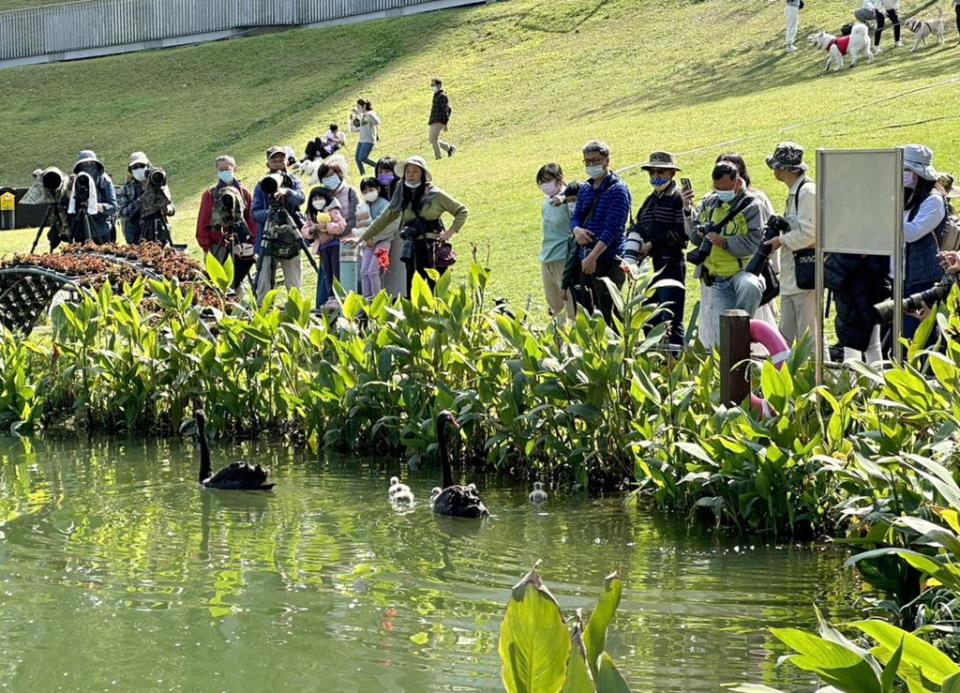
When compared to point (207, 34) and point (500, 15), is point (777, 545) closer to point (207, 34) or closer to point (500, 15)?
point (500, 15)

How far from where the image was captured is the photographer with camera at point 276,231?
1684 cm

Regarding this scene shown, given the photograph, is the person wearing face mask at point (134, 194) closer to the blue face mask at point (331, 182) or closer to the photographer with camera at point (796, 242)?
the blue face mask at point (331, 182)

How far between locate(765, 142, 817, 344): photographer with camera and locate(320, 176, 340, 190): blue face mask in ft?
21.7

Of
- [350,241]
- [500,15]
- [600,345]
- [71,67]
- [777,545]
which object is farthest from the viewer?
[71,67]

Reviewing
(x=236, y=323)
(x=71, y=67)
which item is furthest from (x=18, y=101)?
(x=236, y=323)

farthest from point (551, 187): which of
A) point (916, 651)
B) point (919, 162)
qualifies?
point (916, 651)

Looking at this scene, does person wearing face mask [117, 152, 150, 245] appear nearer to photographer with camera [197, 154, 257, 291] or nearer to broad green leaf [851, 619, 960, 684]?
photographer with camera [197, 154, 257, 291]

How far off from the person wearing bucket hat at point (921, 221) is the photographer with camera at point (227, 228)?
8.36m

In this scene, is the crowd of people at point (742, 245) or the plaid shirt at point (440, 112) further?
the plaid shirt at point (440, 112)

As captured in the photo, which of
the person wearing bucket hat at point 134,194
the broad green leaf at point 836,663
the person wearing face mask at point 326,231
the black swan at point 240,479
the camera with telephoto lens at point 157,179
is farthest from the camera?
the person wearing bucket hat at point 134,194

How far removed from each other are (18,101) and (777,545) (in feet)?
151

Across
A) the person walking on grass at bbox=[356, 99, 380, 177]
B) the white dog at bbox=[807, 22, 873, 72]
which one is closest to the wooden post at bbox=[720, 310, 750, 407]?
the white dog at bbox=[807, 22, 873, 72]

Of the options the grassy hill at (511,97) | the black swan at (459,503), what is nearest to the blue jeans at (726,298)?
the black swan at (459,503)

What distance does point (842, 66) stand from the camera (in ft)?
109
